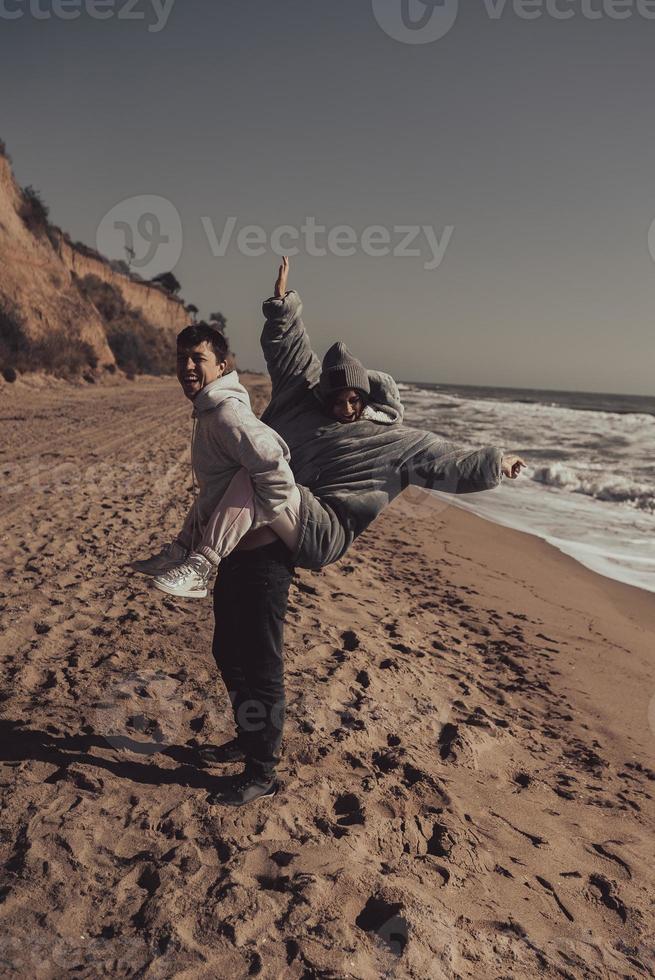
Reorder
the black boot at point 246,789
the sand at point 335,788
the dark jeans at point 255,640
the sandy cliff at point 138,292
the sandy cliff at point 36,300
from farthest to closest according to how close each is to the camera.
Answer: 1. the sandy cliff at point 138,292
2. the sandy cliff at point 36,300
3. the black boot at point 246,789
4. the dark jeans at point 255,640
5. the sand at point 335,788

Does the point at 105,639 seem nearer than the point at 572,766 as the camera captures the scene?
No

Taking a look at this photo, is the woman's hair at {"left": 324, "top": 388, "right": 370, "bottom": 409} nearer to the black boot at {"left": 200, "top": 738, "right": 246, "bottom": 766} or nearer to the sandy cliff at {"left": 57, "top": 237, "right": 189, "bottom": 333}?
the black boot at {"left": 200, "top": 738, "right": 246, "bottom": 766}

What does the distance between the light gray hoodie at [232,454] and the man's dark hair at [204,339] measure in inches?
3.5

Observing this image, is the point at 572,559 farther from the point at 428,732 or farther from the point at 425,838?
the point at 425,838

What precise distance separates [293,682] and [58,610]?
1.70m

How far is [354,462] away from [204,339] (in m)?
0.68

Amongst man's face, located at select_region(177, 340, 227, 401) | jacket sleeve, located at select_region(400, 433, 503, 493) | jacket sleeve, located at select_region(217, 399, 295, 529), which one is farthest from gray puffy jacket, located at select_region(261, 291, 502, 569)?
man's face, located at select_region(177, 340, 227, 401)

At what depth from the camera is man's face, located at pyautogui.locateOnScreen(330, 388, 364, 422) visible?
2.27 m

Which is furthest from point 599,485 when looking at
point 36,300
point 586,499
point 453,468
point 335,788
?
Answer: point 36,300

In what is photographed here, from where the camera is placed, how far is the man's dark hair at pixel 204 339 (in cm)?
225

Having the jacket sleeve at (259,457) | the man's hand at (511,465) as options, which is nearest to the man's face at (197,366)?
the jacket sleeve at (259,457)

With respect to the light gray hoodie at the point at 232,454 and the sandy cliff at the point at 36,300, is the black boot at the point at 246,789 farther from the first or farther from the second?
the sandy cliff at the point at 36,300

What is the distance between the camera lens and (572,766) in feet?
11.0

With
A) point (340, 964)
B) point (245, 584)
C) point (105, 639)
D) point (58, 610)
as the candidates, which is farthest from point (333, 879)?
point (58, 610)
